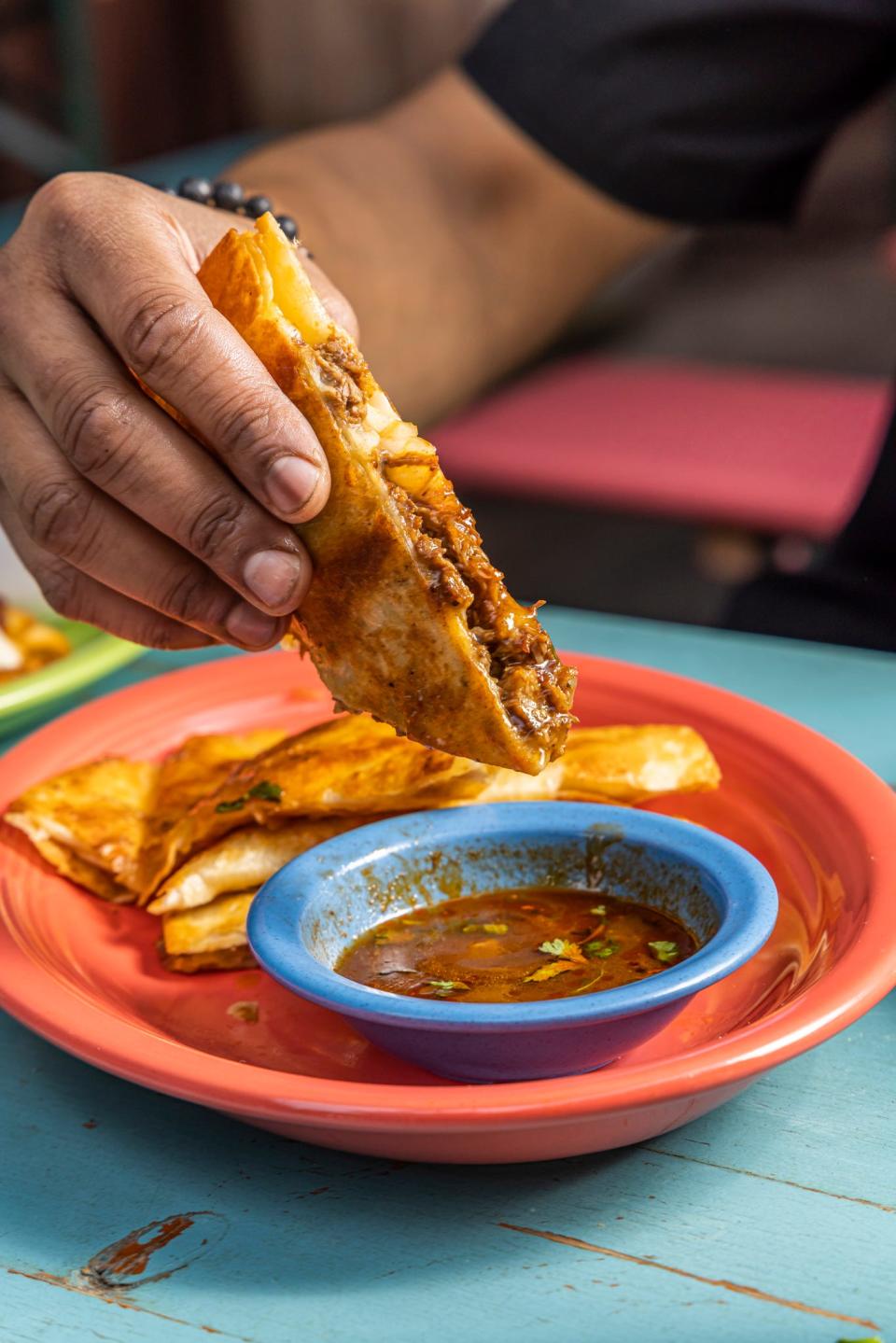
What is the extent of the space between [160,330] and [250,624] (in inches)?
9.9

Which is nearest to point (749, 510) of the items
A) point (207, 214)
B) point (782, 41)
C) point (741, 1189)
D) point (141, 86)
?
point (782, 41)

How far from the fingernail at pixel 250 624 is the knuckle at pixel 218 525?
0.08 m

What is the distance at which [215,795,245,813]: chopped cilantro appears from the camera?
1.23 metres

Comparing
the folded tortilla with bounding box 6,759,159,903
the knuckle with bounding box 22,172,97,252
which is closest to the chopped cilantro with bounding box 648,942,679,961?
the folded tortilla with bounding box 6,759,159,903

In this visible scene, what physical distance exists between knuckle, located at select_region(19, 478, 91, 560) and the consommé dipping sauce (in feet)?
1.36

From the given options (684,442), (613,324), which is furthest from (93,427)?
(613,324)

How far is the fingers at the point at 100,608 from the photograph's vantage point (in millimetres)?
1351

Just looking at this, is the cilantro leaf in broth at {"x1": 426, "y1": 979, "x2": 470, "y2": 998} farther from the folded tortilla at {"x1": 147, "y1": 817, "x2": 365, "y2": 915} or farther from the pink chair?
the pink chair

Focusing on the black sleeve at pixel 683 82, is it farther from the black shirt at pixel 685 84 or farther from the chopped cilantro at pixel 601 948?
the chopped cilantro at pixel 601 948

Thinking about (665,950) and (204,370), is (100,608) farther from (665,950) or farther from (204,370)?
(665,950)

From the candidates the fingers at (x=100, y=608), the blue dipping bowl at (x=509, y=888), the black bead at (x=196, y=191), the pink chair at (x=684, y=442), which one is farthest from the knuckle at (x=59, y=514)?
the pink chair at (x=684, y=442)

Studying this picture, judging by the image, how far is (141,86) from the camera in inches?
195

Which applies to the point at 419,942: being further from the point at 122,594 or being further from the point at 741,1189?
the point at 122,594

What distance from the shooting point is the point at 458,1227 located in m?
0.87
